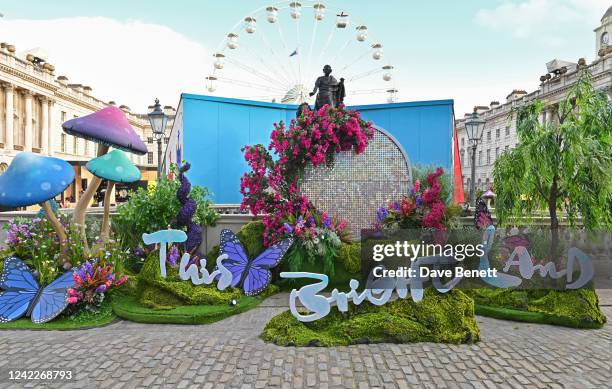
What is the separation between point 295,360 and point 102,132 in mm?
5778

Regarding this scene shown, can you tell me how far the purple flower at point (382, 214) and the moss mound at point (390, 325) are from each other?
3.42 metres

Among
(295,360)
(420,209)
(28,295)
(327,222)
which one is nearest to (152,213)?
(28,295)

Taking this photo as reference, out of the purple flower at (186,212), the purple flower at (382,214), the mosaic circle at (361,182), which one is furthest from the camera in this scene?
the mosaic circle at (361,182)

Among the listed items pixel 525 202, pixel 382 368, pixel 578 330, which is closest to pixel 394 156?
pixel 525 202

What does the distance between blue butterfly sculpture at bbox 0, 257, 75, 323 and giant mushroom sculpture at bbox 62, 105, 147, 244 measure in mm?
1204

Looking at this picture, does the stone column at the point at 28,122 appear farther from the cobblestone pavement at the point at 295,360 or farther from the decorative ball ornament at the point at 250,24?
the cobblestone pavement at the point at 295,360

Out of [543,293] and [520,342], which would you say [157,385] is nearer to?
[520,342]

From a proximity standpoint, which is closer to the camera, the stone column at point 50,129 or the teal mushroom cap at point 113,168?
the teal mushroom cap at point 113,168

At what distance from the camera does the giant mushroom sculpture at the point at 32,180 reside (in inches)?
287

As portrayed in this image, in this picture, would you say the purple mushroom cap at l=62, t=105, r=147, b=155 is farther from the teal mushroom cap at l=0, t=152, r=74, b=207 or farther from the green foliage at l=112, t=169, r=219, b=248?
the green foliage at l=112, t=169, r=219, b=248

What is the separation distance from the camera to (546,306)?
751 cm

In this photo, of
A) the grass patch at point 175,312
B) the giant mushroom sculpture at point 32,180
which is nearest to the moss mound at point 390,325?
the grass patch at point 175,312

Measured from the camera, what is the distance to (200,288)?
823 cm

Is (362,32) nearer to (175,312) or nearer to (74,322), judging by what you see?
(175,312)
